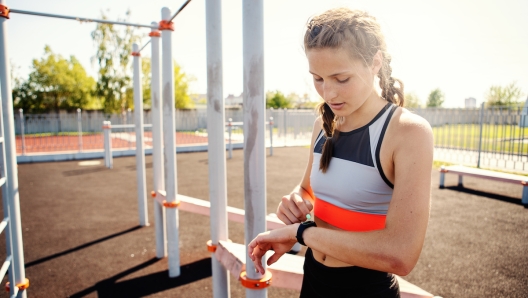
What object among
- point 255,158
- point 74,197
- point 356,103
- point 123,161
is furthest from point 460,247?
point 123,161

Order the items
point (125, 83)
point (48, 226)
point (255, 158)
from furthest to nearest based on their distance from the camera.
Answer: point (125, 83)
point (48, 226)
point (255, 158)

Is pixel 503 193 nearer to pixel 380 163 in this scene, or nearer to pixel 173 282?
pixel 173 282

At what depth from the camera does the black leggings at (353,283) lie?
1.21 metres

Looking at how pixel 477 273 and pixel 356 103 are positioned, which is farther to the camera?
pixel 477 273

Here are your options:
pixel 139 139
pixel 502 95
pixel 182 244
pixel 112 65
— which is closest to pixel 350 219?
pixel 182 244

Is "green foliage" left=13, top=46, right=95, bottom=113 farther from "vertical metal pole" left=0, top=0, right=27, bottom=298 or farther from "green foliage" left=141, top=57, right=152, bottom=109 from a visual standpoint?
"vertical metal pole" left=0, top=0, right=27, bottom=298

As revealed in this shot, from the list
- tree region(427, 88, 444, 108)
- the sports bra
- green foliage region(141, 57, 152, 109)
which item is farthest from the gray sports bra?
tree region(427, 88, 444, 108)

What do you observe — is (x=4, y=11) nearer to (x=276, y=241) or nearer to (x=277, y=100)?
(x=276, y=241)

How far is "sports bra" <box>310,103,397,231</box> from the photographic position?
42.7 inches

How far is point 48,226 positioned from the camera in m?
5.37

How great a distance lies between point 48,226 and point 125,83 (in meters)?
24.5

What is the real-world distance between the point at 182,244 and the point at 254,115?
345 centimetres

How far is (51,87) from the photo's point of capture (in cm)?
3344

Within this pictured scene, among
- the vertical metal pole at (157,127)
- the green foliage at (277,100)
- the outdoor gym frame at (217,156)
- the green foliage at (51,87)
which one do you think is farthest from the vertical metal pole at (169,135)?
the green foliage at (277,100)
